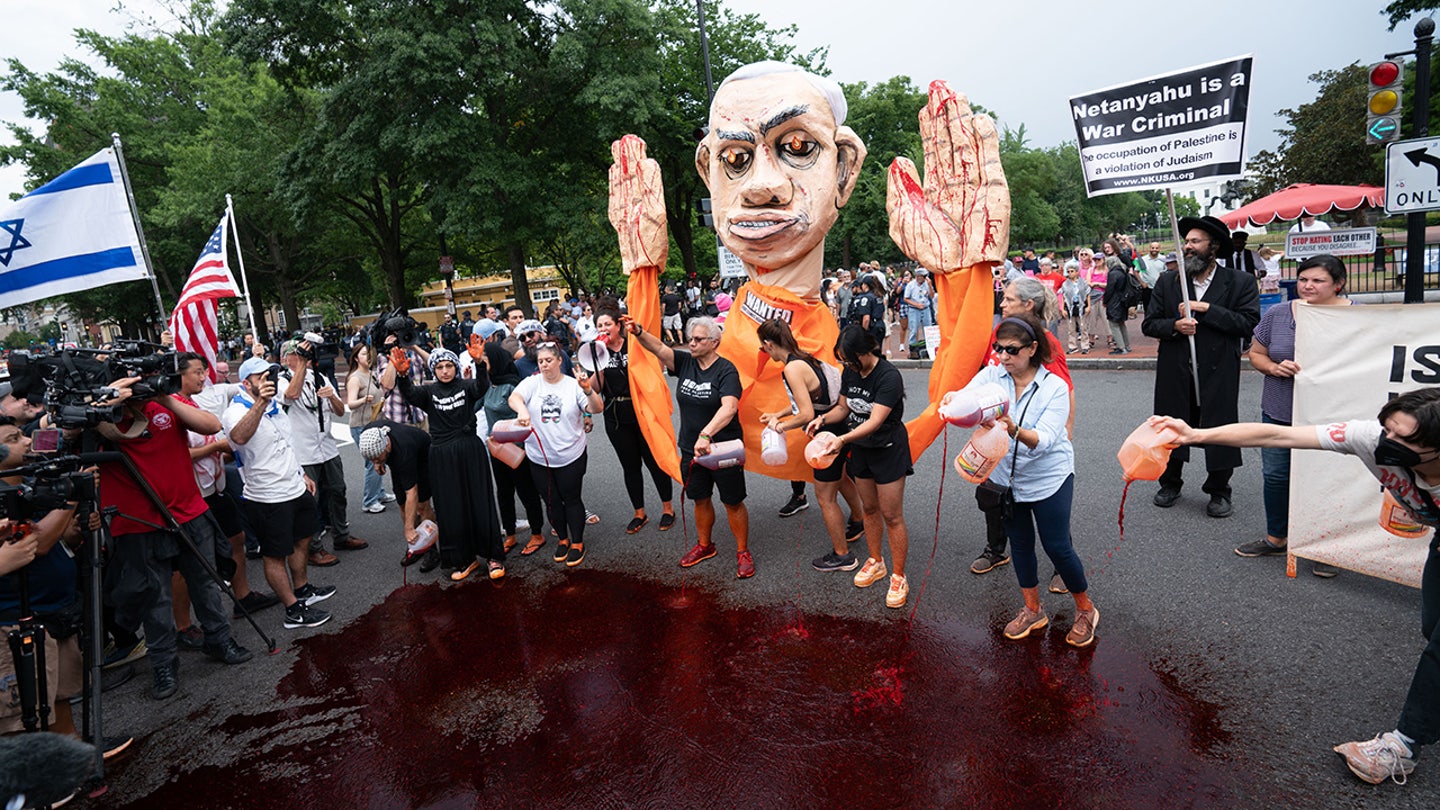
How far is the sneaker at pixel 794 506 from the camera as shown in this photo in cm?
620

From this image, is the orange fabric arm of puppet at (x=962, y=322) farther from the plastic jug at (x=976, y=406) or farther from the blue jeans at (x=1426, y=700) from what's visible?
the blue jeans at (x=1426, y=700)

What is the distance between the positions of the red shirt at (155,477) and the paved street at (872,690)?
1.04 metres

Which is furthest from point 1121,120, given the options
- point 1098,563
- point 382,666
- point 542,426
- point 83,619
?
point 83,619

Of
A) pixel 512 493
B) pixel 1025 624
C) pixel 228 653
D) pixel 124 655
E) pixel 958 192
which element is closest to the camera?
pixel 1025 624

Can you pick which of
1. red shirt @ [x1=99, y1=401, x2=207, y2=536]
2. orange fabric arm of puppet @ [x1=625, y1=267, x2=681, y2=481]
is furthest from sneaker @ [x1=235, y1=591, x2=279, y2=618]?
orange fabric arm of puppet @ [x1=625, y1=267, x2=681, y2=481]

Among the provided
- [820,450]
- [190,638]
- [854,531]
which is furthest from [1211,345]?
[190,638]

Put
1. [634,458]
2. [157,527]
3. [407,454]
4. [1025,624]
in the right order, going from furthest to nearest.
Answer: [634,458] → [407,454] → [157,527] → [1025,624]

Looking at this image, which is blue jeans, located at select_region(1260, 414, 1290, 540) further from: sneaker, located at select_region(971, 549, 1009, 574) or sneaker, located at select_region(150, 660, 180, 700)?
sneaker, located at select_region(150, 660, 180, 700)

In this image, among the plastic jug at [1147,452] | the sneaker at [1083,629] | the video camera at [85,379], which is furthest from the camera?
the sneaker at [1083,629]

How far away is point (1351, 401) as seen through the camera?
12.8 feet

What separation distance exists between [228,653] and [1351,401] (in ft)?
21.5

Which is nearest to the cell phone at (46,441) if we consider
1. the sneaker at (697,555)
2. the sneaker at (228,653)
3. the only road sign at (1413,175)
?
the sneaker at (228,653)

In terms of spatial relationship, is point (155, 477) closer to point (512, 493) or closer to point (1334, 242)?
point (512, 493)

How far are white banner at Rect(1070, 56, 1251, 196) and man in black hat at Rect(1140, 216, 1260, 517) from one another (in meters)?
0.42
